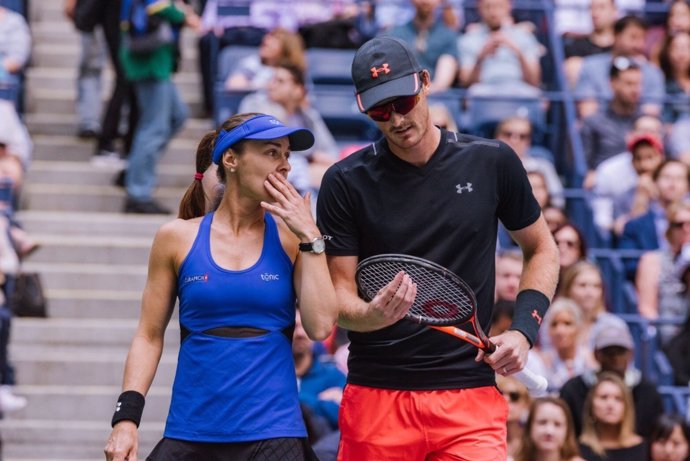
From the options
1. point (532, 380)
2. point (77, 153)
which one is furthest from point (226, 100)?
point (532, 380)

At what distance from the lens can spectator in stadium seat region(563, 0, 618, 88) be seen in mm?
12641

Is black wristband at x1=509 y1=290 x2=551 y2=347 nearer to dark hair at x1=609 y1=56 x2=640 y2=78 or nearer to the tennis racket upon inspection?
the tennis racket

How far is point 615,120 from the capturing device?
1150 centimetres

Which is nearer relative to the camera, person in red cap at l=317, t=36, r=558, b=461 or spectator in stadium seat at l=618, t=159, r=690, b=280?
person in red cap at l=317, t=36, r=558, b=461

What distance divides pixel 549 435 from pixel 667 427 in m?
0.80

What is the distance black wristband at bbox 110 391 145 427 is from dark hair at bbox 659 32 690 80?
325 inches

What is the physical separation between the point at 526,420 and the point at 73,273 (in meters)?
3.56

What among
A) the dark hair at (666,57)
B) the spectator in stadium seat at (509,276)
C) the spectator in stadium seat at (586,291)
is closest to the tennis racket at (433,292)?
the spectator in stadium seat at (509,276)

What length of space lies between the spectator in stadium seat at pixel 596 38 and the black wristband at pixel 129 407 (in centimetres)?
815

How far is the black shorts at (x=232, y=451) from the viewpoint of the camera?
493 cm

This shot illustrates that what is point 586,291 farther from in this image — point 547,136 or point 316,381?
point 547,136

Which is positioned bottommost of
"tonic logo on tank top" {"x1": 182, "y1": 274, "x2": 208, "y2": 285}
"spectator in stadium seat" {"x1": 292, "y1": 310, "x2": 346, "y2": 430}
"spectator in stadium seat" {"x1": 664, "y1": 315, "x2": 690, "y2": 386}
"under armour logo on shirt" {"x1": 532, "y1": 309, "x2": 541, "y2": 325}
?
"spectator in stadium seat" {"x1": 664, "y1": 315, "x2": 690, "y2": 386}

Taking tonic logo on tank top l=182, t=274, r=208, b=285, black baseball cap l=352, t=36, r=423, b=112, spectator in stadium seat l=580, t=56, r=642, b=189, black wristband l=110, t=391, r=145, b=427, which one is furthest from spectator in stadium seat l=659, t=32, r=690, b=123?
black wristband l=110, t=391, r=145, b=427

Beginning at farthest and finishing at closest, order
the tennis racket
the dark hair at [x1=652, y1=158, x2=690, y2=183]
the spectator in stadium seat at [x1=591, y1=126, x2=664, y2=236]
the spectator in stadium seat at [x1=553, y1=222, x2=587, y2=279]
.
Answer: the spectator in stadium seat at [x1=591, y1=126, x2=664, y2=236] → the dark hair at [x1=652, y1=158, x2=690, y2=183] → the spectator in stadium seat at [x1=553, y1=222, x2=587, y2=279] → the tennis racket
